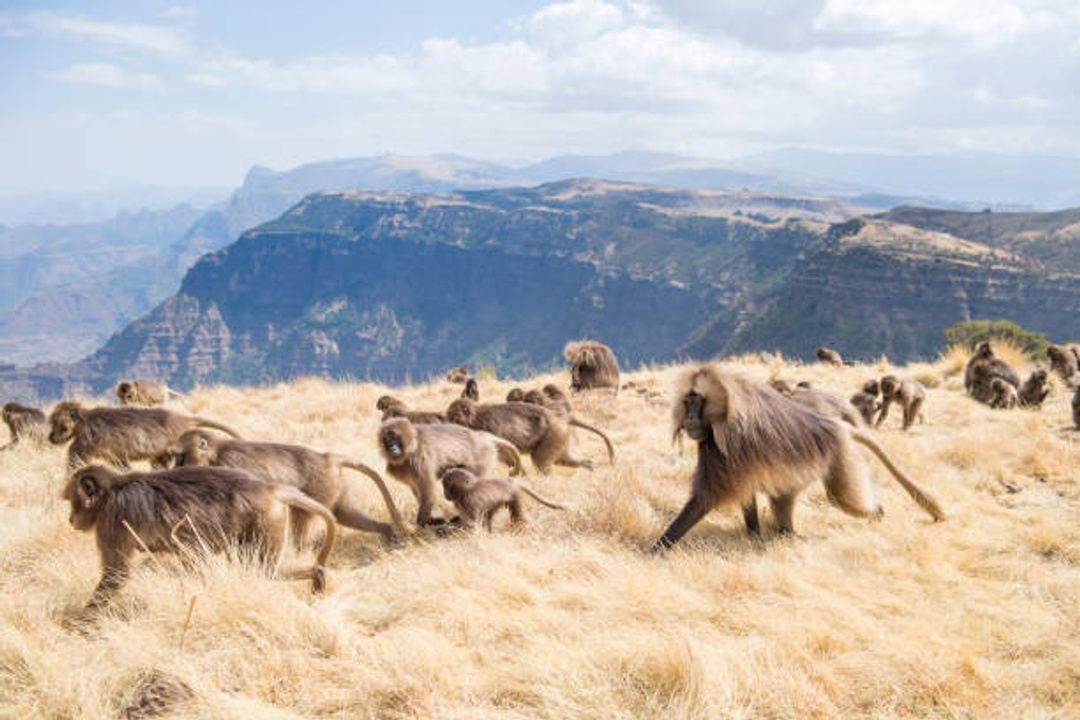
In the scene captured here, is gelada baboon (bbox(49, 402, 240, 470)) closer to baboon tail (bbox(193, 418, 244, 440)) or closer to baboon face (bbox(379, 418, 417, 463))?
baboon tail (bbox(193, 418, 244, 440))

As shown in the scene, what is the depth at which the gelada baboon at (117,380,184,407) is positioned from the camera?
463 inches

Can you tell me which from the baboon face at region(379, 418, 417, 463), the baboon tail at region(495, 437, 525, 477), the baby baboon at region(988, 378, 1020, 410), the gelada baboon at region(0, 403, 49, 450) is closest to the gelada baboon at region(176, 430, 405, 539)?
the baboon face at region(379, 418, 417, 463)

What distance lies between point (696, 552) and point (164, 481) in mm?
3699

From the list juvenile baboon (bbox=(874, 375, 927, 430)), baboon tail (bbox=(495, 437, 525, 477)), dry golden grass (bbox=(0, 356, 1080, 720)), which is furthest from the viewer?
juvenile baboon (bbox=(874, 375, 927, 430))

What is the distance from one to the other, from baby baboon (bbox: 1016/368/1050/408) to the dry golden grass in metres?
5.21

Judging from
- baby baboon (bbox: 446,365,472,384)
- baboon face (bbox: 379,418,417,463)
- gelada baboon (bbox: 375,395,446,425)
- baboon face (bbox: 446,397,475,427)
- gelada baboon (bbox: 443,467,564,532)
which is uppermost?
baboon face (bbox: 379,418,417,463)

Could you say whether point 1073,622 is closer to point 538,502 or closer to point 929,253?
point 538,502

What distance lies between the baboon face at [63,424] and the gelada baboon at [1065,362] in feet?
50.6

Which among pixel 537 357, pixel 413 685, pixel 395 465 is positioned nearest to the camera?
pixel 413 685

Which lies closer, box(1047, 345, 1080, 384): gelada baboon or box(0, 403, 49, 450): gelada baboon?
box(0, 403, 49, 450): gelada baboon

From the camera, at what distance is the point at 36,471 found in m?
8.96

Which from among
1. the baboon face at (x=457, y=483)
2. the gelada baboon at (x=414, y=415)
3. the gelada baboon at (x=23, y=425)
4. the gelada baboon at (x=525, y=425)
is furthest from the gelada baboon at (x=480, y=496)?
the gelada baboon at (x=23, y=425)

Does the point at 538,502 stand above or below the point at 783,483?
below

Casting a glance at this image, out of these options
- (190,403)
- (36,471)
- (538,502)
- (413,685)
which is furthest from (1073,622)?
(190,403)
